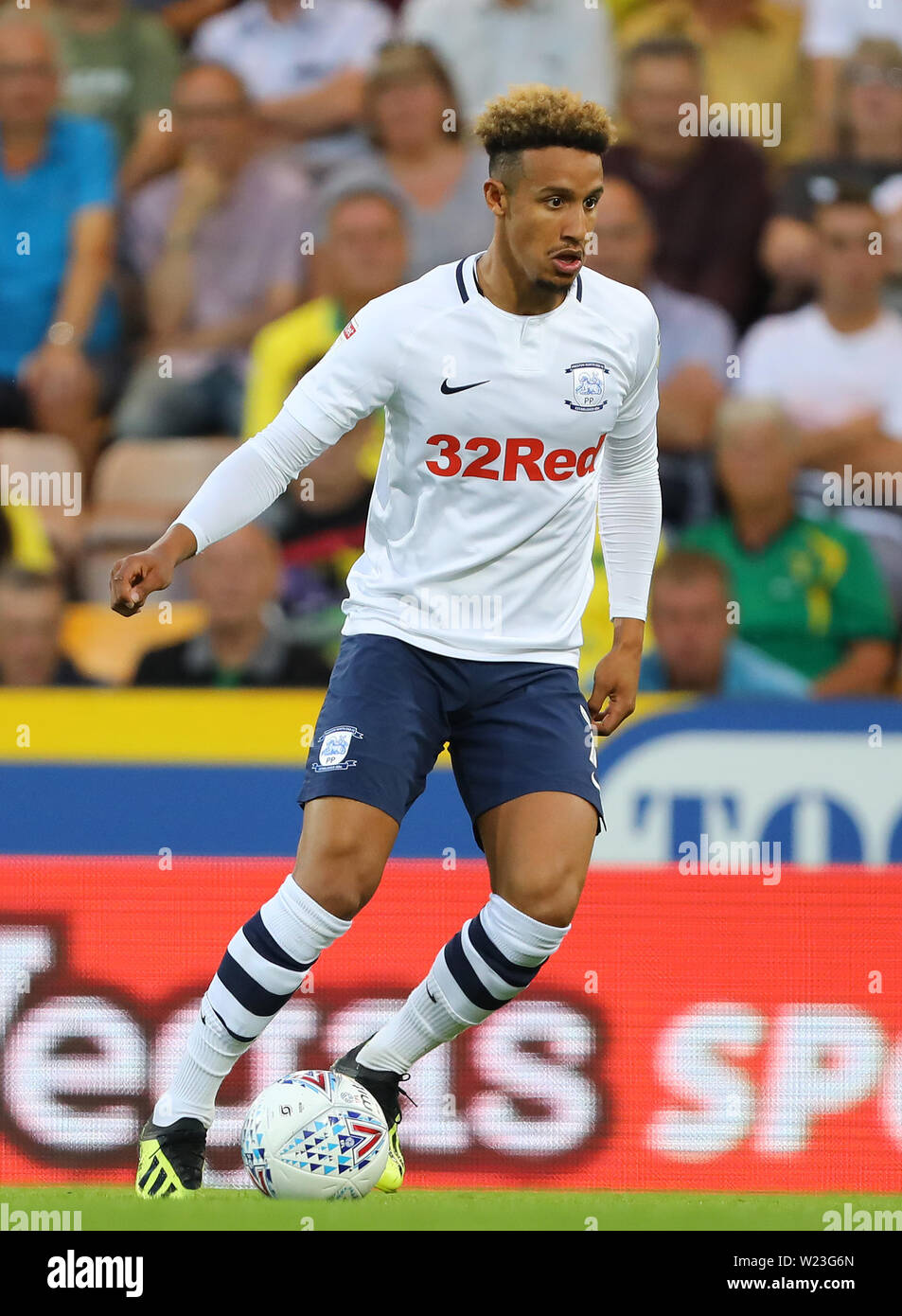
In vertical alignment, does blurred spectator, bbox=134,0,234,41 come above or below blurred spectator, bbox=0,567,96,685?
above

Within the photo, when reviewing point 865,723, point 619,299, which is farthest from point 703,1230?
point 865,723

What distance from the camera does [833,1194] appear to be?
4.44 meters

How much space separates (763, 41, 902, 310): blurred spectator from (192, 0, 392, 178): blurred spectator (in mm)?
1857

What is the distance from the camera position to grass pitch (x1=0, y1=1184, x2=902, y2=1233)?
11.7 feet

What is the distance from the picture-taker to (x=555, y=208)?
3.76m

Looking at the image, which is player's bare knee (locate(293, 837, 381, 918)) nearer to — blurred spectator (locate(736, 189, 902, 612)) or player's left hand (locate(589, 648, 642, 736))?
player's left hand (locate(589, 648, 642, 736))

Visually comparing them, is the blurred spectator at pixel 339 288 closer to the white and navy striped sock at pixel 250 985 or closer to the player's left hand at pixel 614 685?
the player's left hand at pixel 614 685

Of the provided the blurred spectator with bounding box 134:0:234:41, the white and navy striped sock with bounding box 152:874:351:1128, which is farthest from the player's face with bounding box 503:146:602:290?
the blurred spectator with bounding box 134:0:234:41

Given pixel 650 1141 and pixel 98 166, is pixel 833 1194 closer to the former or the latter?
pixel 650 1141

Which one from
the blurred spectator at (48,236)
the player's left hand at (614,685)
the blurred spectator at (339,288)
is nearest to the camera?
the player's left hand at (614,685)

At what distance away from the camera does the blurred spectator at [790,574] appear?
7.30 metres

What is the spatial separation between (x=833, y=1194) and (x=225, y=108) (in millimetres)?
5488

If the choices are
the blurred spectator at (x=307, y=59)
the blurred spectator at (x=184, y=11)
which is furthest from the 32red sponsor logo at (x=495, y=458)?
the blurred spectator at (x=184, y=11)

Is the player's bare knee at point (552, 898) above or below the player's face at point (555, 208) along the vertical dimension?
below
